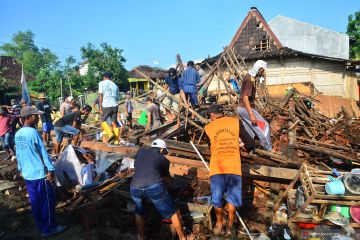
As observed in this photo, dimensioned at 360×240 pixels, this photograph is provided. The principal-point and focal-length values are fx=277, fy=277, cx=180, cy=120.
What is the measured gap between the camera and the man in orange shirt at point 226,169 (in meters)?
4.26

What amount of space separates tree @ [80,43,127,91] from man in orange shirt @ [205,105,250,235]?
29052 mm

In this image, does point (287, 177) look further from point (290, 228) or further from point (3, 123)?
point (3, 123)

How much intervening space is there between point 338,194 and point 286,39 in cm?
2855

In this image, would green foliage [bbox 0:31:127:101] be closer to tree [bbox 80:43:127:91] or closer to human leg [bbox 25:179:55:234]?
tree [bbox 80:43:127:91]

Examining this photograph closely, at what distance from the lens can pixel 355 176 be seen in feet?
14.0

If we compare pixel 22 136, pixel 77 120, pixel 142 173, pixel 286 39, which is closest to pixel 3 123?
pixel 77 120

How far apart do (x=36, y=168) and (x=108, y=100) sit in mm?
3751

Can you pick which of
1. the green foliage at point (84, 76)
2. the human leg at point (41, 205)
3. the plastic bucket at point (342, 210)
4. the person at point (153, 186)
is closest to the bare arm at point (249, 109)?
the plastic bucket at point (342, 210)

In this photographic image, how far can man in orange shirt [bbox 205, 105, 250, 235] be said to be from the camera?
168 inches

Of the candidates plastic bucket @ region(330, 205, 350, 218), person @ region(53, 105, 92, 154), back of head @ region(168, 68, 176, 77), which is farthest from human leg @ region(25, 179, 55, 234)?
back of head @ region(168, 68, 176, 77)

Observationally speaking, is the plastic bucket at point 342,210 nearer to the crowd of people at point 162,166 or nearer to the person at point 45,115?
the crowd of people at point 162,166

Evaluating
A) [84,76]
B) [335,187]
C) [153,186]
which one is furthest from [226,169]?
[84,76]

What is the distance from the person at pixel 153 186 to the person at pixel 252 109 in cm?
219

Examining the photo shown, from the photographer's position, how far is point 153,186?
392 cm
